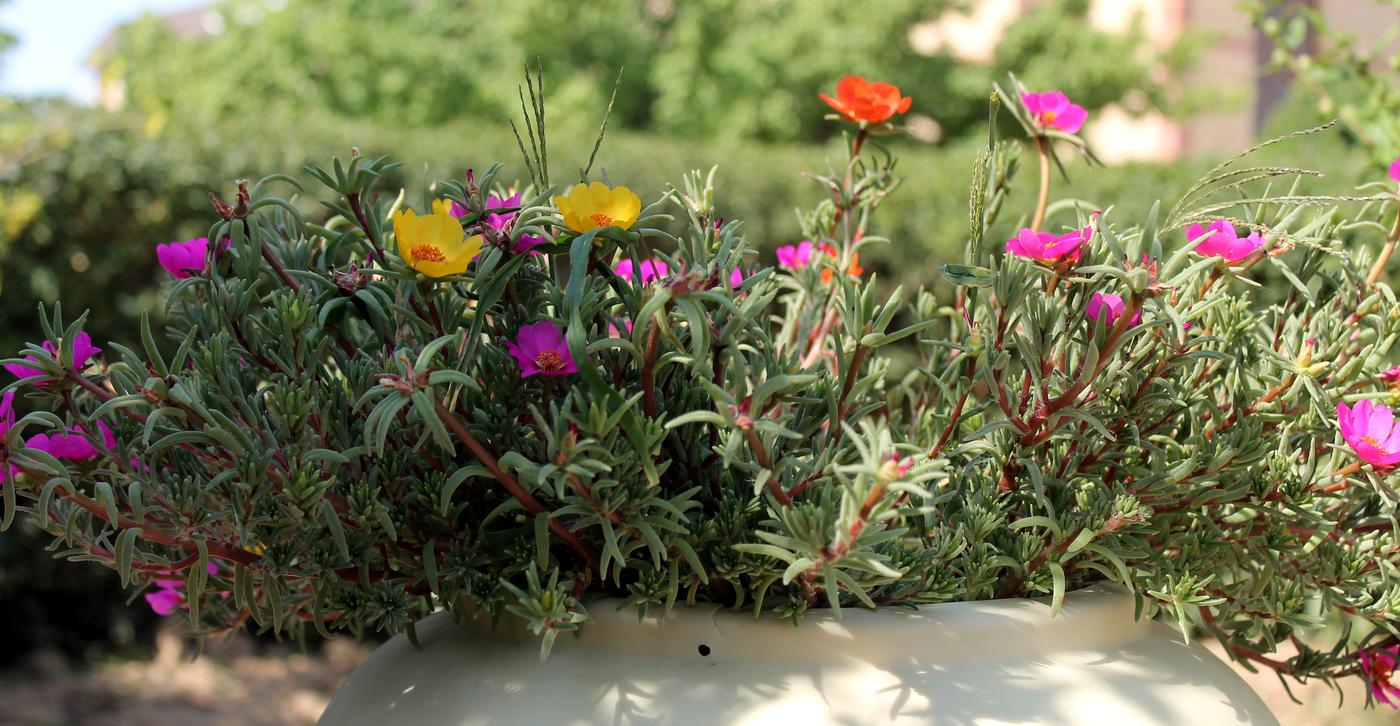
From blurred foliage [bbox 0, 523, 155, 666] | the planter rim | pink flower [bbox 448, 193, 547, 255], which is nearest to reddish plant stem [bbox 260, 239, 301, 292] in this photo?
pink flower [bbox 448, 193, 547, 255]

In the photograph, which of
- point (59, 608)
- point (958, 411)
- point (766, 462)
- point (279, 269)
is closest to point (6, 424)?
point (279, 269)

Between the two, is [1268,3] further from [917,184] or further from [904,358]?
[917,184]

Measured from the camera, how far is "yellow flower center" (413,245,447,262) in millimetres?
819

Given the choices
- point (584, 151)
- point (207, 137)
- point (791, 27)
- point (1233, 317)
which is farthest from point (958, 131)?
point (1233, 317)

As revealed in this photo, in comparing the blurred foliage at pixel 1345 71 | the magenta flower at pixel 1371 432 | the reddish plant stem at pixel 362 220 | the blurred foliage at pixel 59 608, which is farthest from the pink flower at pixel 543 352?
the blurred foliage at pixel 59 608

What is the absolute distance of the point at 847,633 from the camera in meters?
0.87

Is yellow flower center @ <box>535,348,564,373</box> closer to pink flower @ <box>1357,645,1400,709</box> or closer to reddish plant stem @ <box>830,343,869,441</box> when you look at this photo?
reddish plant stem @ <box>830,343,869,441</box>

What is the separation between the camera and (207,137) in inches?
155

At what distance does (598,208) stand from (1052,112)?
0.55m

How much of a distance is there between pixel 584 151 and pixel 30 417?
440cm

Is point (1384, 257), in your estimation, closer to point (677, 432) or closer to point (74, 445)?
point (677, 432)

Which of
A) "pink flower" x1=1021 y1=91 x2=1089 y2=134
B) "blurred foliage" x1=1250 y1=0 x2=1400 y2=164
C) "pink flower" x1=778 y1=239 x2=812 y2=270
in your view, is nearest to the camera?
"pink flower" x1=1021 y1=91 x2=1089 y2=134

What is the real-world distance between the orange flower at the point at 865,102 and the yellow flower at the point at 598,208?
0.40 m

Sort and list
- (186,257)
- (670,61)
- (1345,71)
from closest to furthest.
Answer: (186,257) → (1345,71) → (670,61)
